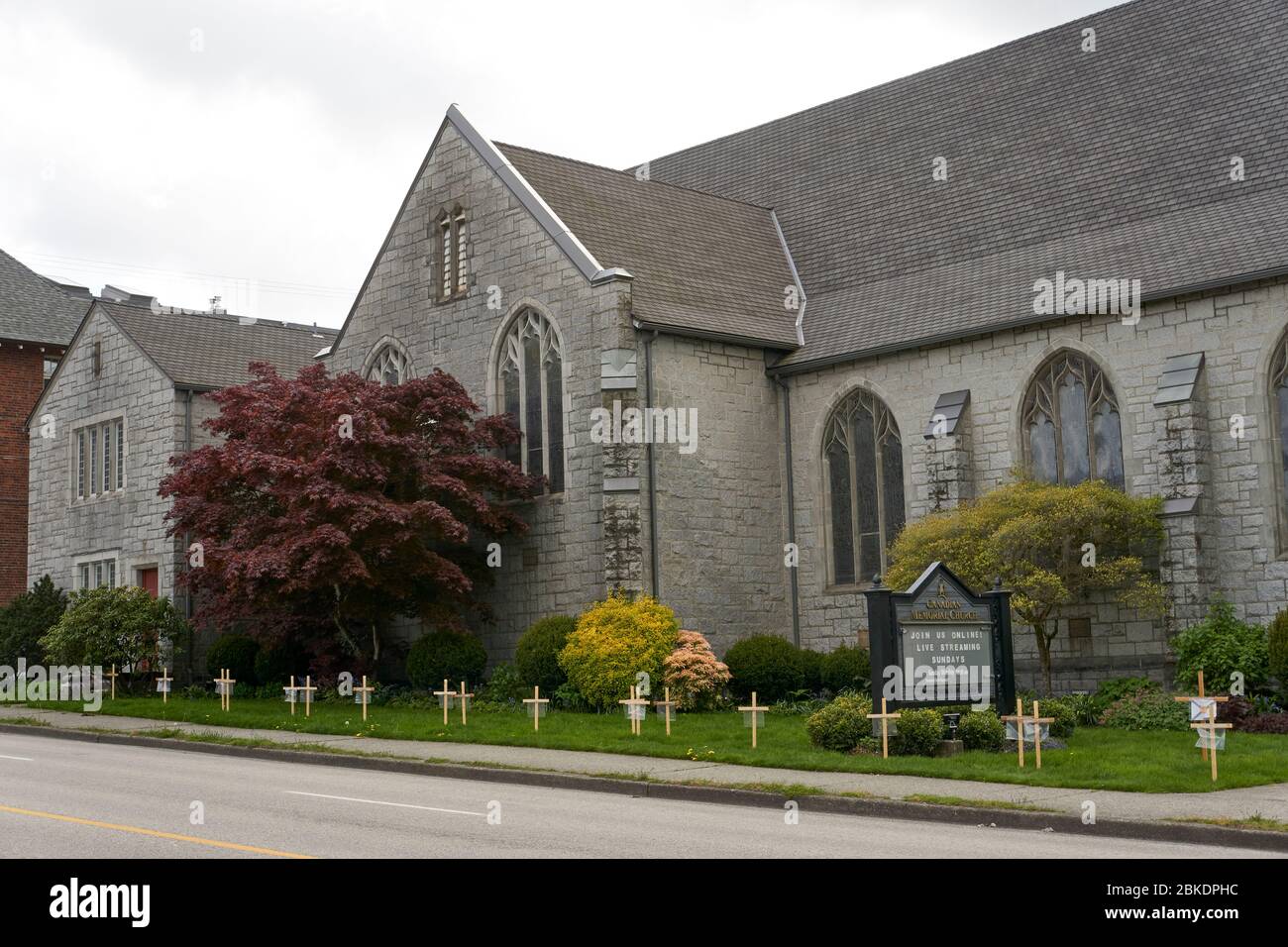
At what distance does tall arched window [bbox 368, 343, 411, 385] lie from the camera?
106ft

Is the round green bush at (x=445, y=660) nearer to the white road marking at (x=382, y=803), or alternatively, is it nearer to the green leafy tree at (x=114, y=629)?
the green leafy tree at (x=114, y=629)

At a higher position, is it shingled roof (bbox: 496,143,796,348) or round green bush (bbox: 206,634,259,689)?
shingled roof (bbox: 496,143,796,348)

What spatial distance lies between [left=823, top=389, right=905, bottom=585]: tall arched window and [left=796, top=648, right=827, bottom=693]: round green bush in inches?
112

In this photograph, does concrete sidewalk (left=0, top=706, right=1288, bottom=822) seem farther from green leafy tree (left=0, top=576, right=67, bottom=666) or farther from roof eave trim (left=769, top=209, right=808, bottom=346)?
green leafy tree (left=0, top=576, right=67, bottom=666)

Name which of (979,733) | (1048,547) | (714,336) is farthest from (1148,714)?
(714,336)

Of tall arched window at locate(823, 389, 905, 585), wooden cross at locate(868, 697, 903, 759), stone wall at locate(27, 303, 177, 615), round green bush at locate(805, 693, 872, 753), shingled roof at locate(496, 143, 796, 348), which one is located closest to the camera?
wooden cross at locate(868, 697, 903, 759)

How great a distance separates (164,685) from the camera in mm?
30062

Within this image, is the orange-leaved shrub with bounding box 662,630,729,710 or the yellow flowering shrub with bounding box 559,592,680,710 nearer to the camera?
the orange-leaved shrub with bounding box 662,630,729,710

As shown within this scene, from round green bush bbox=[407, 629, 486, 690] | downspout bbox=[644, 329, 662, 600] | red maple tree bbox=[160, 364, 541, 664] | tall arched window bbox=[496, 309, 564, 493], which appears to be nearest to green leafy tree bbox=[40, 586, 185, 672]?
red maple tree bbox=[160, 364, 541, 664]

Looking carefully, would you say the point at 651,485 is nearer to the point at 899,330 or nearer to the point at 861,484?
the point at 861,484

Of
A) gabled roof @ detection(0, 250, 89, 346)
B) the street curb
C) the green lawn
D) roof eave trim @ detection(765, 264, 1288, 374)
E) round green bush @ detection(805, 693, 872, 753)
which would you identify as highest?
gabled roof @ detection(0, 250, 89, 346)

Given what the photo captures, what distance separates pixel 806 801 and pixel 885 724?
323cm

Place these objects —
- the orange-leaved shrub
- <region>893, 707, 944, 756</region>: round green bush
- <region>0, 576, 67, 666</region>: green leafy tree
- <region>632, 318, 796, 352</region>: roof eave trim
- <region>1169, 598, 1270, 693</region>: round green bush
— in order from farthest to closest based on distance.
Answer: <region>0, 576, 67, 666</region>: green leafy tree, <region>632, 318, 796, 352</region>: roof eave trim, the orange-leaved shrub, <region>1169, 598, 1270, 693</region>: round green bush, <region>893, 707, 944, 756</region>: round green bush

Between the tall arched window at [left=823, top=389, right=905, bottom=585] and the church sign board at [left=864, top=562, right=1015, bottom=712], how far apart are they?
8.24 meters
